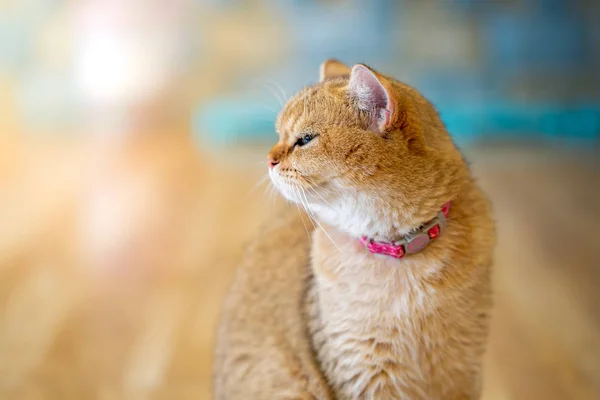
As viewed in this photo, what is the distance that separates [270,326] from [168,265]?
3.34 feet

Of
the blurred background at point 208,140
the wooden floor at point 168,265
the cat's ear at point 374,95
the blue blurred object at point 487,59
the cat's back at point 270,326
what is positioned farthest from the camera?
the blue blurred object at point 487,59

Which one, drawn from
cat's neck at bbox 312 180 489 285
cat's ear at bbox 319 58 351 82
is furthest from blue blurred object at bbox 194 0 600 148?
cat's neck at bbox 312 180 489 285

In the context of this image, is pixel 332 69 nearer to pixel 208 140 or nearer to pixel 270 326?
pixel 270 326

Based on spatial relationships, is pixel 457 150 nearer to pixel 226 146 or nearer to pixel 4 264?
pixel 4 264

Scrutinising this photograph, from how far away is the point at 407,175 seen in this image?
3.33 feet

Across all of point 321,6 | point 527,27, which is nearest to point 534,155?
point 527,27

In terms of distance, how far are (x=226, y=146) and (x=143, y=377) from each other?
1728mm

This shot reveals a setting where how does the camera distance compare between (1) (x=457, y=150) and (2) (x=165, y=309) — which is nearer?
(1) (x=457, y=150)

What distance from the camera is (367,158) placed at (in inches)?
39.2

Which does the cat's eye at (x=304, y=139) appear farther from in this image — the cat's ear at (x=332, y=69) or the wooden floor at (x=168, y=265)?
the wooden floor at (x=168, y=265)

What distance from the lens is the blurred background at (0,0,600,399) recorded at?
1923mm

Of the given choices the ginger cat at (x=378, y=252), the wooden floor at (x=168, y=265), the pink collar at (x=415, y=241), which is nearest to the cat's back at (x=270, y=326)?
the ginger cat at (x=378, y=252)

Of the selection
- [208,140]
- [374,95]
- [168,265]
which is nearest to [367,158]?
[374,95]

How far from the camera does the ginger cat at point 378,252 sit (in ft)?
3.32
